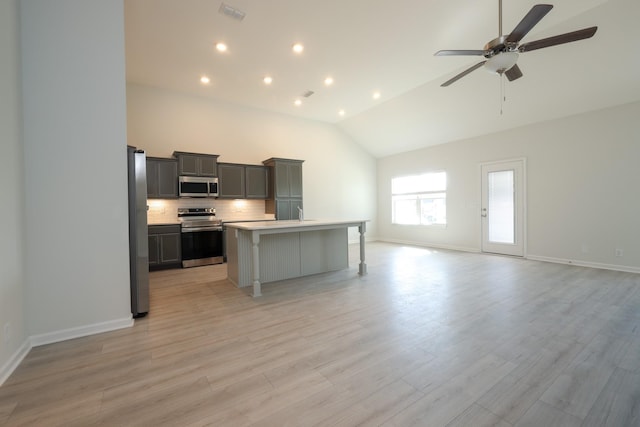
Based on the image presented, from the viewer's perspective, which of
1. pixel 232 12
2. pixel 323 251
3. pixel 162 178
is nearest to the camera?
pixel 232 12

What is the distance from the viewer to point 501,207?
600cm

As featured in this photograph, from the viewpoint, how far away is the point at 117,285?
8.38 feet

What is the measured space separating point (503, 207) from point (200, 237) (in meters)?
6.73

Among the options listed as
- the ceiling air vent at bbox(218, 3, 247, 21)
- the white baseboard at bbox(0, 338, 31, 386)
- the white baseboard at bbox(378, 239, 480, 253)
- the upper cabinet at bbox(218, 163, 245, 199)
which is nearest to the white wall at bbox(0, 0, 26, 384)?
the white baseboard at bbox(0, 338, 31, 386)

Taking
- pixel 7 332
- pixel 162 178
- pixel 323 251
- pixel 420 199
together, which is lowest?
pixel 7 332

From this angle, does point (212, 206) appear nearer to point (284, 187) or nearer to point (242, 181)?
point (242, 181)

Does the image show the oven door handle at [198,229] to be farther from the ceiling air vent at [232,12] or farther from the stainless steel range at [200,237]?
the ceiling air vent at [232,12]

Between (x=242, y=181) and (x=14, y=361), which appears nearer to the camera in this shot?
(x=14, y=361)

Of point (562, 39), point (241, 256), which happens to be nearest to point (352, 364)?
point (241, 256)

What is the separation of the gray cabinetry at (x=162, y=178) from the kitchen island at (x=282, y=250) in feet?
6.76

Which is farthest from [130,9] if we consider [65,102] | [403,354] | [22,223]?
[403,354]

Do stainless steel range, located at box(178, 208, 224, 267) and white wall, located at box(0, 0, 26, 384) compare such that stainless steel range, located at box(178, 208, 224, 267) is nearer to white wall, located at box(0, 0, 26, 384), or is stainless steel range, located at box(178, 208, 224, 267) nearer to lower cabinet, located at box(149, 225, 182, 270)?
lower cabinet, located at box(149, 225, 182, 270)

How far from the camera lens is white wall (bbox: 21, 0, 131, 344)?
224 centimetres

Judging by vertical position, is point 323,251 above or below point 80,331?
above
